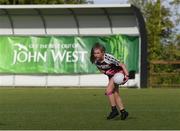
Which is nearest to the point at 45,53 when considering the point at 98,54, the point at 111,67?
the point at 111,67

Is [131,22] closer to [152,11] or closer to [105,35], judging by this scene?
[105,35]

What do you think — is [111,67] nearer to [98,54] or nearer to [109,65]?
[109,65]

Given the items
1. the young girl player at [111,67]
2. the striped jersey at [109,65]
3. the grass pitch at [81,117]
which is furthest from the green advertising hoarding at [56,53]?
the striped jersey at [109,65]

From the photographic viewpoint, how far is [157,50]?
42.5m

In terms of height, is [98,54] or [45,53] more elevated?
[45,53]

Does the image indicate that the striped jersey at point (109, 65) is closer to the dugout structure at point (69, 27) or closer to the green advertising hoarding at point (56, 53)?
the dugout structure at point (69, 27)

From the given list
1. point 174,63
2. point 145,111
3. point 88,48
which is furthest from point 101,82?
point 145,111

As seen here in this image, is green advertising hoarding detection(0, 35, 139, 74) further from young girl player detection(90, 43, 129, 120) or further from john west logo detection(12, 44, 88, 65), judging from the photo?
young girl player detection(90, 43, 129, 120)

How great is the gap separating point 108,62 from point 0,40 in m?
19.8

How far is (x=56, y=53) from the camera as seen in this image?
33.3 meters

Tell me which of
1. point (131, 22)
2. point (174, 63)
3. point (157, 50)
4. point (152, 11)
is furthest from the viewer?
point (152, 11)

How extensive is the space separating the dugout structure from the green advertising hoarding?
265mm

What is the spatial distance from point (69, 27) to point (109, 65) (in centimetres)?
1901

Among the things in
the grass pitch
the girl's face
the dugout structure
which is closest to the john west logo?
the dugout structure
